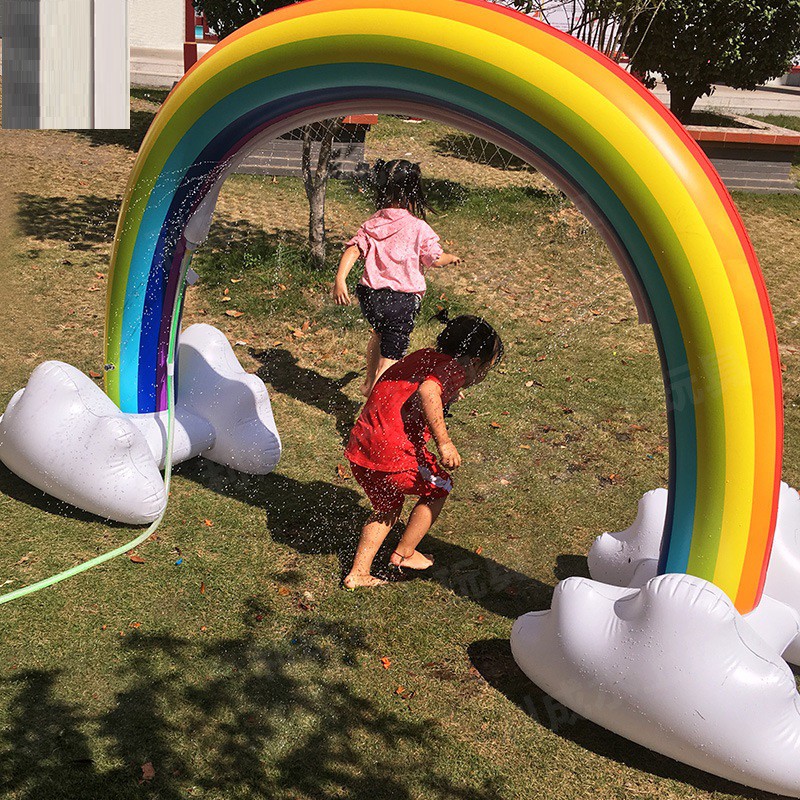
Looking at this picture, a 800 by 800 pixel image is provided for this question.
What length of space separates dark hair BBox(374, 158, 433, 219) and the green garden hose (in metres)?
1.27

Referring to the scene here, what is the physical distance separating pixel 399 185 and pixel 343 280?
72 cm

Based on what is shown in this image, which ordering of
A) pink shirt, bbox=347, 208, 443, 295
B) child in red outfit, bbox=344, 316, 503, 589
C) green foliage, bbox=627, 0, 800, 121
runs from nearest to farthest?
child in red outfit, bbox=344, 316, 503, 589
pink shirt, bbox=347, 208, 443, 295
green foliage, bbox=627, 0, 800, 121

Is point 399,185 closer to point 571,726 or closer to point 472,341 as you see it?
point 472,341

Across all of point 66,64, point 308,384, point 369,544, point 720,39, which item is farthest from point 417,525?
point 720,39

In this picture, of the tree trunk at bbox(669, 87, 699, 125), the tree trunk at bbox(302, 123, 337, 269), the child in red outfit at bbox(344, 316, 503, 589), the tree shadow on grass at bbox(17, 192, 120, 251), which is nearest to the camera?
the child in red outfit at bbox(344, 316, 503, 589)

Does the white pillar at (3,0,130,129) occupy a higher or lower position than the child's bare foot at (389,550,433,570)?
higher

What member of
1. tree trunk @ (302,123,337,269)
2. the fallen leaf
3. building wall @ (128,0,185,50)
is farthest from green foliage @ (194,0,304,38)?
building wall @ (128,0,185,50)

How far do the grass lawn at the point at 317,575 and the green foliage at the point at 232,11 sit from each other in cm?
248

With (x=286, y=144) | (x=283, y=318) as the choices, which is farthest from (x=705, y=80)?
(x=283, y=318)

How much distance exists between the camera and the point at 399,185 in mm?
6016

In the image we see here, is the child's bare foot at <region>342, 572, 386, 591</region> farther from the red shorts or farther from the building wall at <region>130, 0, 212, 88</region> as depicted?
the building wall at <region>130, 0, 212, 88</region>

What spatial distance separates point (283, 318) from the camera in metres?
8.30

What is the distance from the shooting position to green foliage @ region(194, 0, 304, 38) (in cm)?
995

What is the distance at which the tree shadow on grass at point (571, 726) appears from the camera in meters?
3.87
